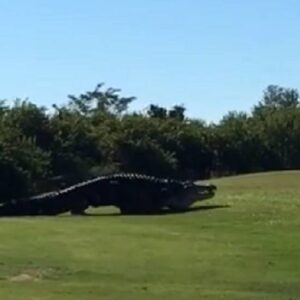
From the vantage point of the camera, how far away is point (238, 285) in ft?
48.9

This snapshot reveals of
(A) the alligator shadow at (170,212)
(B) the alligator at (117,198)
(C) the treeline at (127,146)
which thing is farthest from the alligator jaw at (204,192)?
(C) the treeline at (127,146)

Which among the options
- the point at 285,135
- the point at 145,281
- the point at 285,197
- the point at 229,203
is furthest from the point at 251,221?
the point at 285,135

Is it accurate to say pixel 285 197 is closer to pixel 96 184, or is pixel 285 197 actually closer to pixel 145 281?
pixel 96 184

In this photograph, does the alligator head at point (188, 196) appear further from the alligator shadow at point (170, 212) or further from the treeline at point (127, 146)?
the treeline at point (127, 146)

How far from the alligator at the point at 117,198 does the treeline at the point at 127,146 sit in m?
6.32

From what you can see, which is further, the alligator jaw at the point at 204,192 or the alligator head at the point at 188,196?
the alligator jaw at the point at 204,192

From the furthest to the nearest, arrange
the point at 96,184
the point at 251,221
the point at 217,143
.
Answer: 1. the point at 217,143
2. the point at 96,184
3. the point at 251,221

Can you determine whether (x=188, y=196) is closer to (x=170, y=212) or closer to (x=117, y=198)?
(x=170, y=212)

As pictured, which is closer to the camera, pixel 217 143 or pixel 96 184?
pixel 96 184

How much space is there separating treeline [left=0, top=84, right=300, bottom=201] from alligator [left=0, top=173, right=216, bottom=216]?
20.7 feet

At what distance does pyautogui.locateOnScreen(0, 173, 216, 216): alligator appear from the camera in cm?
3244

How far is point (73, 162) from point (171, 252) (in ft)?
94.9

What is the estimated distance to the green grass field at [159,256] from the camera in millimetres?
14219

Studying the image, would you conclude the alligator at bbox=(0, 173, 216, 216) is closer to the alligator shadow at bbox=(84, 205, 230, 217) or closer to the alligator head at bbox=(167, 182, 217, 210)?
the alligator head at bbox=(167, 182, 217, 210)
